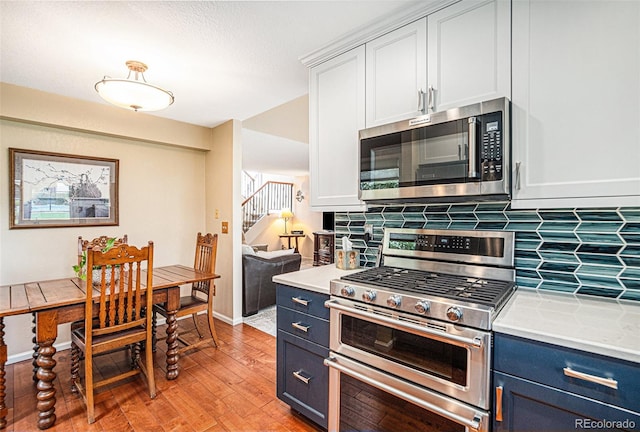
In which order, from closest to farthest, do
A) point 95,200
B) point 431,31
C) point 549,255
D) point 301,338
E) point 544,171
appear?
point 544,171
point 549,255
point 431,31
point 301,338
point 95,200

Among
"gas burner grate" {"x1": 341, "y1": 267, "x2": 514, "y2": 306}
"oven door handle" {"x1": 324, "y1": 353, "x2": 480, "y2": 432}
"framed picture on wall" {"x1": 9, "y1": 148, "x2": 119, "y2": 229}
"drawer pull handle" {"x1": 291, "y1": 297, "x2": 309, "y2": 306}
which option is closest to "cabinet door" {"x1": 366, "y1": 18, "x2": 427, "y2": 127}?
"gas burner grate" {"x1": 341, "y1": 267, "x2": 514, "y2": 306}

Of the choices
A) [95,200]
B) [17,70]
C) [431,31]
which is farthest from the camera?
[95,200]

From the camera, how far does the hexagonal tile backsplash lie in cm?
136

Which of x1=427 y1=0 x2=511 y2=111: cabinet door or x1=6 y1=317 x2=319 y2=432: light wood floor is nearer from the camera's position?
x1=427 y1=0 x2=511 y2=111: cabinet door

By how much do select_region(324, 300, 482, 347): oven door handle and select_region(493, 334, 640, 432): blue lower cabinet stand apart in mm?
99

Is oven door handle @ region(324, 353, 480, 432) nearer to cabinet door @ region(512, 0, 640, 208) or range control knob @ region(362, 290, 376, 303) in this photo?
range control knob @ region(362, 290, 376, 303)

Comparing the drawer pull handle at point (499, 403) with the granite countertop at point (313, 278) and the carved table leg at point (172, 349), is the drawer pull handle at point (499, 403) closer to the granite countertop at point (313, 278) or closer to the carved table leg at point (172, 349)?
the granite countertop at point (313, 278)

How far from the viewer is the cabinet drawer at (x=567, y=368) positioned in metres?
0.92

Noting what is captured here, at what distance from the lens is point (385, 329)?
1443 millimetres

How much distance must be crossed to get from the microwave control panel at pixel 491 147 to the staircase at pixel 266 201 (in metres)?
7.55

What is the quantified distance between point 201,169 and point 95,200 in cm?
126

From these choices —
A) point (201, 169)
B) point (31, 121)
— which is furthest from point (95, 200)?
point (201, 169)

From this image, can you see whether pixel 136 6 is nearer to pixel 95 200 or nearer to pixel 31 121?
pixel 31 121

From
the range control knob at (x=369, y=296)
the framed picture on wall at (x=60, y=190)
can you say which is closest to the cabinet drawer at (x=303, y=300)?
the range control knob at (x=369, y=296)
